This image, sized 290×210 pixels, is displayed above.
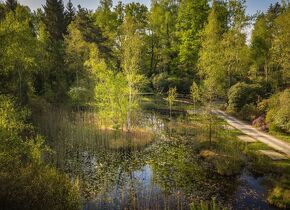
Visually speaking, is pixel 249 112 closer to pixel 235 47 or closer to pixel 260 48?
pixel 235 47

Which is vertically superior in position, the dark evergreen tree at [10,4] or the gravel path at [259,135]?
the dark evergreen tree at [10,4]

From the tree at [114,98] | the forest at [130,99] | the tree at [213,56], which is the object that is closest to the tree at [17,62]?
the forest at [130,99]

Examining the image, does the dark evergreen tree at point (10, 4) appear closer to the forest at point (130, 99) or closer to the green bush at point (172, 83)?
the forest at point (130, 99)

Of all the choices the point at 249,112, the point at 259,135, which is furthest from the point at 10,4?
the point at 259,135

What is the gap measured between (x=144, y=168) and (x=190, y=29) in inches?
1481

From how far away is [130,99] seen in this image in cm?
2453

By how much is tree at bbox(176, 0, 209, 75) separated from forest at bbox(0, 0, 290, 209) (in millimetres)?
186

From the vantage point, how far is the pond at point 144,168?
13797mm

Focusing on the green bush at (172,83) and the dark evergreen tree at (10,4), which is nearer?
the dark evergreen tree at (10,4)

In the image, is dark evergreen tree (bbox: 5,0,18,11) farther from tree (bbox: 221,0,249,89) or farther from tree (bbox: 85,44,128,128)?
tree (bbox: 221,0,249,89)

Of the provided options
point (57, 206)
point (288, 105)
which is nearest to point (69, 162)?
point (57, 206)

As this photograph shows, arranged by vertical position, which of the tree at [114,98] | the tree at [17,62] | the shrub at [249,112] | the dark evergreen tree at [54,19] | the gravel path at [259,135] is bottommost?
the gravel path at [259,135]

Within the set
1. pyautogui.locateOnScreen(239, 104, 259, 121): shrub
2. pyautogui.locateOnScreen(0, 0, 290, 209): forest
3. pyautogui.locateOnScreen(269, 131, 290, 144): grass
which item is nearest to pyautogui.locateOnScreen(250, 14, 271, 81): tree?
pyautogui.locateOnScreen(0, 0, 290, 209): forest

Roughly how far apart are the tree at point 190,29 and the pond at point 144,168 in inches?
921
